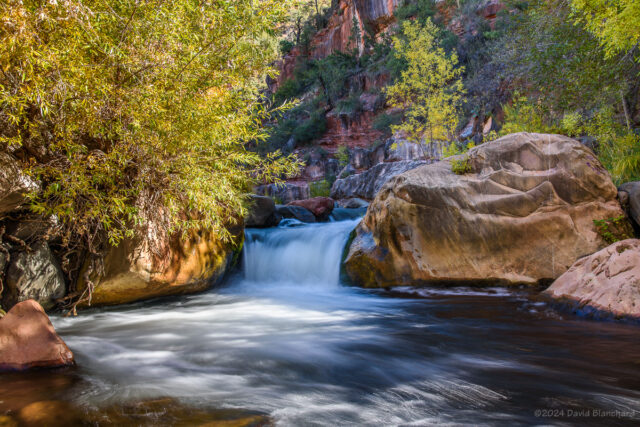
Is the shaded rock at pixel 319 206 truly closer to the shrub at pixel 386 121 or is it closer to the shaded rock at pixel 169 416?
the shaded rock at pixel 169 416

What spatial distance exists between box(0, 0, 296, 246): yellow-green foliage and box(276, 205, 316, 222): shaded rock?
8.10m

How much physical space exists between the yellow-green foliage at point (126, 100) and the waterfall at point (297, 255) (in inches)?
135

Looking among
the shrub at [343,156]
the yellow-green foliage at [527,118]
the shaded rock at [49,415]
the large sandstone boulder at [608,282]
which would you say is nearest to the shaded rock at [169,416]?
the shaded rock at [49,415]

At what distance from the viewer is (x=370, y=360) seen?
3436 millimetres

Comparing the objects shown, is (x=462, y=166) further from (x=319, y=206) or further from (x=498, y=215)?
(x=319, y=206)

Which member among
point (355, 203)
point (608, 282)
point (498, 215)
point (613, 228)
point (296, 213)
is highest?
point (355, 203)

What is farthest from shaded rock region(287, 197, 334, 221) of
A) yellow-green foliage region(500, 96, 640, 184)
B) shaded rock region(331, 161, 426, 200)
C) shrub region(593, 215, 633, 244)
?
shrub region(593, 215, 633, 244)

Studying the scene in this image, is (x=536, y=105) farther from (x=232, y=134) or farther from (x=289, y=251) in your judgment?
(x=232, y=134)

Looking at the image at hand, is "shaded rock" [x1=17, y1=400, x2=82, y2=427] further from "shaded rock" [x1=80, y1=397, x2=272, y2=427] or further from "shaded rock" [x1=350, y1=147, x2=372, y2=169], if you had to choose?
"shaded rock" [x1=350, y1=147, x2=372, y2=169]

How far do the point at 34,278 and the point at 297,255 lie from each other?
5.13 metres

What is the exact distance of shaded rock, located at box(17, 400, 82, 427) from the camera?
210 centimetres

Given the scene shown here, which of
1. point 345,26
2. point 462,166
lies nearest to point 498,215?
A: point 462,166

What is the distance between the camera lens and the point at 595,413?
2193 millimetres

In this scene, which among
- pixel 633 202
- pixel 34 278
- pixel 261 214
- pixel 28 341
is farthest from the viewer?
Answer: pixel 261 214
